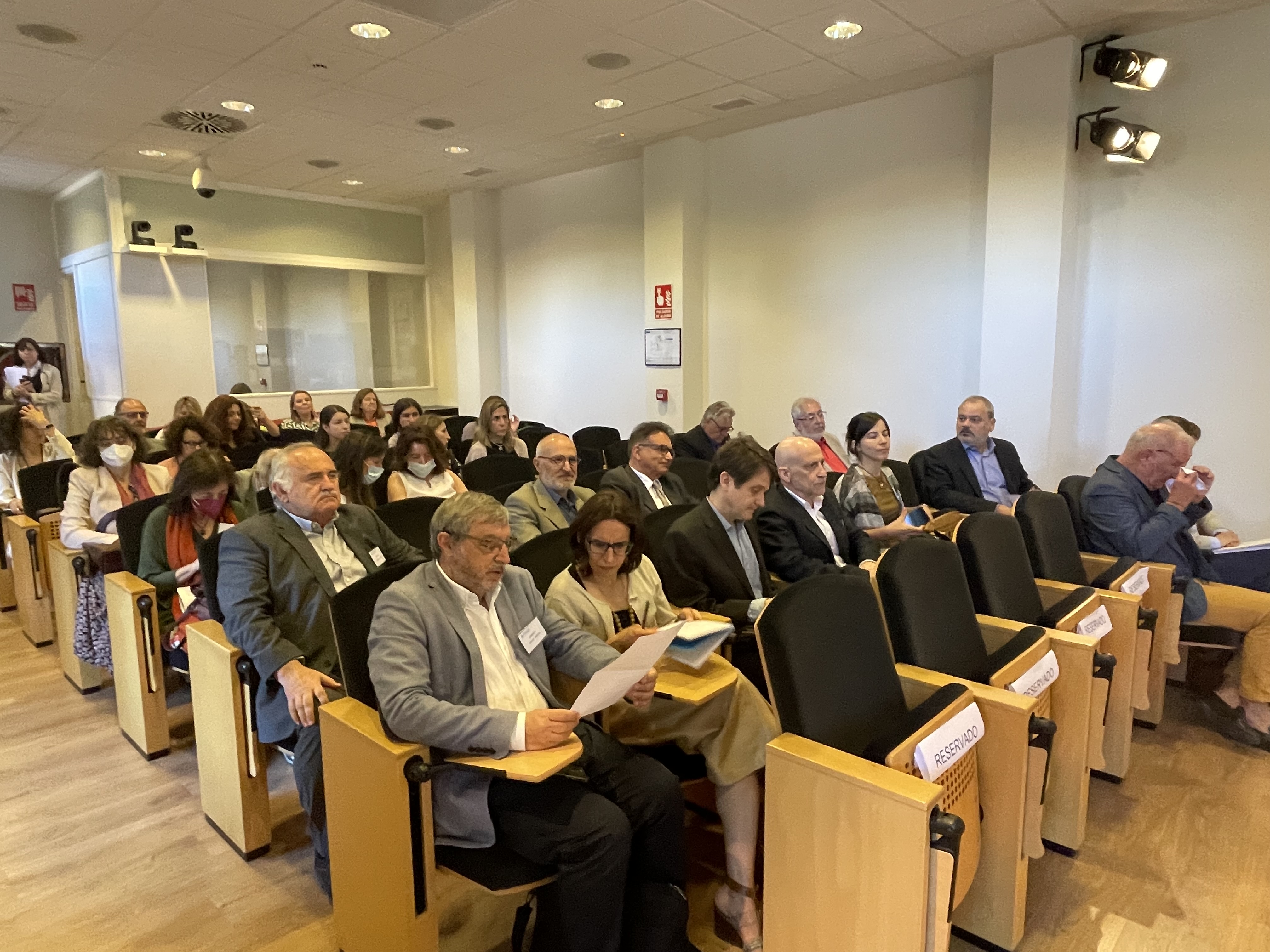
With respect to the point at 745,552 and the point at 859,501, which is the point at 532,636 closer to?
the point at 745,552

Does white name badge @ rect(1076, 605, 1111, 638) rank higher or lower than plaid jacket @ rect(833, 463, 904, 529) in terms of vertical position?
lower

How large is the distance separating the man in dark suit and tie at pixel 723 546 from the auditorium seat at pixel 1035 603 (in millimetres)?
A: 716

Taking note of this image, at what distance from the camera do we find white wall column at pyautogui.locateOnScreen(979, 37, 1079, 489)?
4699 mm

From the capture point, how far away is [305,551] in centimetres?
248

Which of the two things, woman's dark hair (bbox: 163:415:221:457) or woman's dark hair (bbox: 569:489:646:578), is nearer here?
woman's dark hair (bbox: 569:489:646:578)

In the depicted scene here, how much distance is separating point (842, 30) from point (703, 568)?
3.40 m

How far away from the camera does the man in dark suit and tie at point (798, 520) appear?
293cm

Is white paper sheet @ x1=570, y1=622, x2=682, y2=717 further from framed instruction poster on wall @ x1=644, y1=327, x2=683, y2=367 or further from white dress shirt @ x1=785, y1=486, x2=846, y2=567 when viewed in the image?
framed instruction poster on wall @ x1=644, y1=327, x2=683, y2=367

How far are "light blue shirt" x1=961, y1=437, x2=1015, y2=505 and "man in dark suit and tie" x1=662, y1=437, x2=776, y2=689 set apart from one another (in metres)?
2.23

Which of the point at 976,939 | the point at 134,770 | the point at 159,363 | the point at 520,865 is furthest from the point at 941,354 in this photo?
the point at 159,363

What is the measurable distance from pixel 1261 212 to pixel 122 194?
8810mm

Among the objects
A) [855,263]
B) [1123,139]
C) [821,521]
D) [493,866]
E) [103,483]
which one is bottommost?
[493,866]

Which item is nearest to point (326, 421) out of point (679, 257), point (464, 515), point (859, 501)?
point (679, 257)

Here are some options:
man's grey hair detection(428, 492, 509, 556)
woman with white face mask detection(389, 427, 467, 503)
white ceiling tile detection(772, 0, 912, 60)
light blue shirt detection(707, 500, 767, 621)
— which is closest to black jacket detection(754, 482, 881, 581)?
light blue shirt detection(707, 500, 767, 621)
